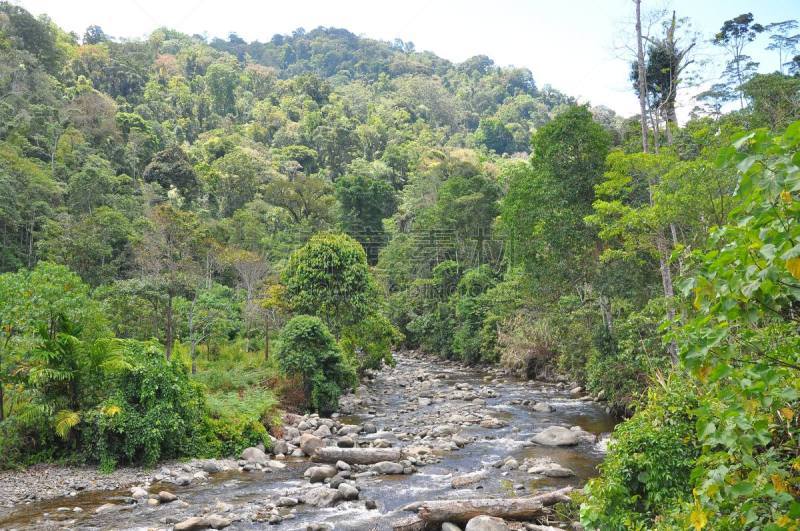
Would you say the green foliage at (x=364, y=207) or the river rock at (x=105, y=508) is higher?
the green foliage at (x=364, y=207)

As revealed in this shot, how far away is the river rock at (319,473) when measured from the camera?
11.7 m

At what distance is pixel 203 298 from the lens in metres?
23.2

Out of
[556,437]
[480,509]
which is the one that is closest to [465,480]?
[480,509]

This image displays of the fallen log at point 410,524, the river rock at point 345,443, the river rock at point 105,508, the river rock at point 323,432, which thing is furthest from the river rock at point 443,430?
the river rock at point 105,508

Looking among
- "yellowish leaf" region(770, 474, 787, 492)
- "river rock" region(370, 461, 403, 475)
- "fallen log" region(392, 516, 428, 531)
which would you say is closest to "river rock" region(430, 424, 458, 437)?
"river rock" region(370, 461, 403, 475)

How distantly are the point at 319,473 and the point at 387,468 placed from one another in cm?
146

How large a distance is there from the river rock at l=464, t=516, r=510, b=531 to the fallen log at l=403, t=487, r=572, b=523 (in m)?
0.32

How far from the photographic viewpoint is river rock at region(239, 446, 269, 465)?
513 inches

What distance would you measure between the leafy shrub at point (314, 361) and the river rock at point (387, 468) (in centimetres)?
639

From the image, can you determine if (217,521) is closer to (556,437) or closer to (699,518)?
(699,518)

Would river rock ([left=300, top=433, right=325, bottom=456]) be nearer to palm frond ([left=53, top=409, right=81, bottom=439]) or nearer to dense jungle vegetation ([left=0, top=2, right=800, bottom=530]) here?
dense jungle vegetation ([left=0, top=2, right=800, bottom=530])

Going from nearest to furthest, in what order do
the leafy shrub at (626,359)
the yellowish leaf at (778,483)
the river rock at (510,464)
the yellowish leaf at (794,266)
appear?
the yellowish leaf at (794,266) < the yellowish leaf at (778,483) < the river rock at (510,464) < the leafy shrub at (626,359)

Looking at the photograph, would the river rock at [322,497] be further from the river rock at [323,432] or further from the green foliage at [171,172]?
the green foliage at [171,172]

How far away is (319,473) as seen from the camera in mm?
11703
